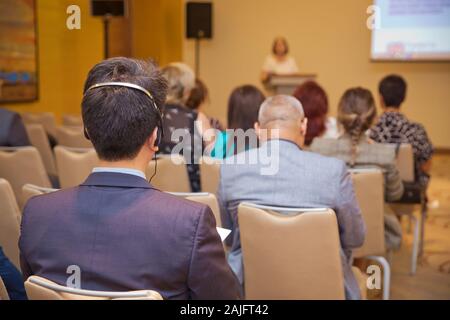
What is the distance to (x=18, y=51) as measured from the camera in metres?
6.52

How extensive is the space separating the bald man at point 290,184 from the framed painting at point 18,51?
4.89 m

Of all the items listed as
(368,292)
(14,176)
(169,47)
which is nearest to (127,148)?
(368,292)

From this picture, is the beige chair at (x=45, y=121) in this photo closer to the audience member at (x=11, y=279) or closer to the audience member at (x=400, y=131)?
the audience member at (x=400, y=131)

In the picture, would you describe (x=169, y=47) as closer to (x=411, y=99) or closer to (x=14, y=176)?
(x=411, y=99)

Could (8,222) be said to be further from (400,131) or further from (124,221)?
(400,131)

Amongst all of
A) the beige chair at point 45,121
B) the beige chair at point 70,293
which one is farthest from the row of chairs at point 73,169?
the beige chair at point 45,121

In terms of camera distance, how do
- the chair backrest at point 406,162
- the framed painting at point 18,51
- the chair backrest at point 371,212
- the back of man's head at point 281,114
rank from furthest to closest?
the framed painting at point 18,51 → the chair backrest at point 406,162 → the chair backrest at point 371,212 → the back of man's head at point 281,114

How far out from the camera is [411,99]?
8672 mm

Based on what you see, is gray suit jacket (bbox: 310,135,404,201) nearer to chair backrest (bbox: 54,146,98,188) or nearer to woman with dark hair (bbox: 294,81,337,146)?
woman with dark hair (bbox: 294,81,337,146)

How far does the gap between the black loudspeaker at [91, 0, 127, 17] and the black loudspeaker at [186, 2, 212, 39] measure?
1.76m

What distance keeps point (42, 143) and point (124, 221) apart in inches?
130

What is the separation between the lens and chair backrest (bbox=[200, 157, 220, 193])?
294 cm

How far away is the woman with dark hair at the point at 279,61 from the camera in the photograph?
805 cm

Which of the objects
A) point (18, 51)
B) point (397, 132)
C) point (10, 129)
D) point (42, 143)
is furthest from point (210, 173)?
point (18, 51)
